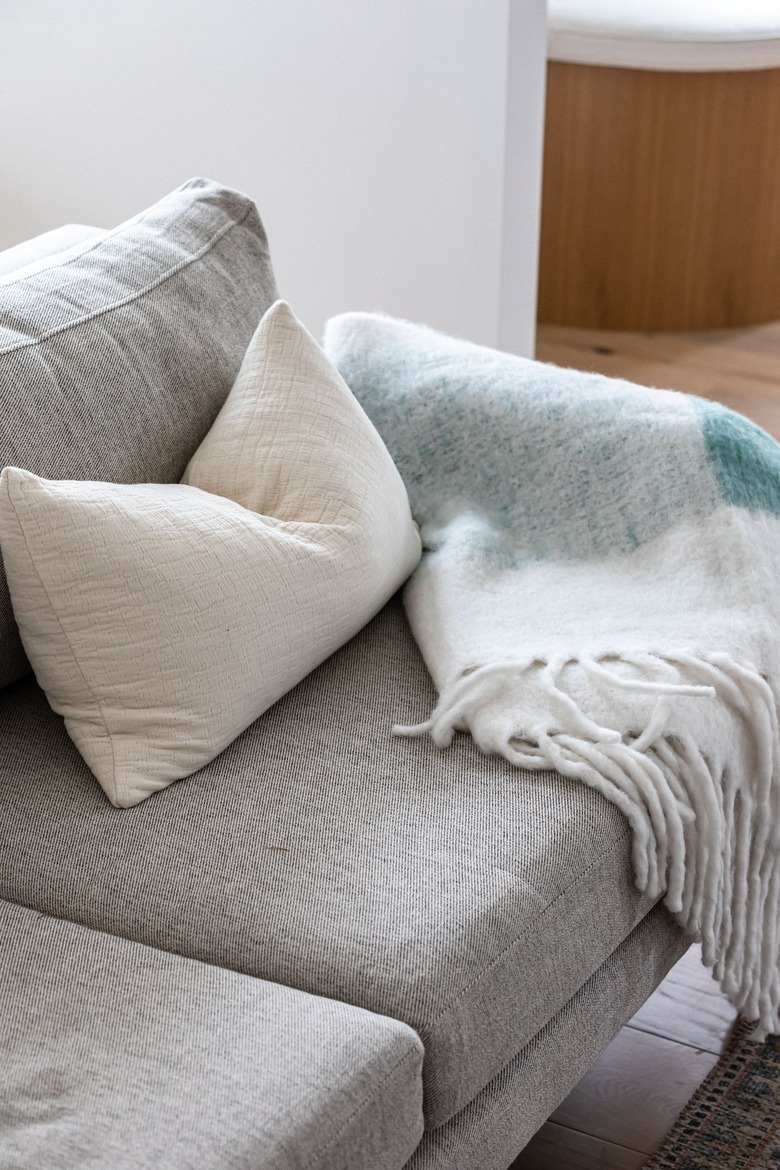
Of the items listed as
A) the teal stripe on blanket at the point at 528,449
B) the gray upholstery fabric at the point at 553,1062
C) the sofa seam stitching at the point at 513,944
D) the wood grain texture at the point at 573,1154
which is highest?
the teal stripe on blanket at the point at 528,449

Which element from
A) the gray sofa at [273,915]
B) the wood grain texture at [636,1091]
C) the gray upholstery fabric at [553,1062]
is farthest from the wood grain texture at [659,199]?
the gray upholstery fabric at [553,1062]

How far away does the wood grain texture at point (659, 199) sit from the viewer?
3338mm

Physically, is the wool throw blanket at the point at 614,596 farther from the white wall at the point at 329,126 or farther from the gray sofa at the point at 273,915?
the white wall at the point at 329,126

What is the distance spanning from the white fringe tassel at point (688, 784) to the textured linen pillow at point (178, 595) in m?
0.14

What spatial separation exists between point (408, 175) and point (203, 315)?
1.20 m

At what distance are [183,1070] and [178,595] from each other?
1.34 ft

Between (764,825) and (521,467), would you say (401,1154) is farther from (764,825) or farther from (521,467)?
(521,467)

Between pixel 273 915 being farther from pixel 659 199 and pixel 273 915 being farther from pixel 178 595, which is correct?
pixel 659 199

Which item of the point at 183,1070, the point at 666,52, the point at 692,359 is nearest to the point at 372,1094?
the point at 183,1070

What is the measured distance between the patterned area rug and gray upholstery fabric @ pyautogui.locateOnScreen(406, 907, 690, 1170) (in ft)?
0.66

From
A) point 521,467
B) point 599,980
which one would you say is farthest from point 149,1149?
point 521,467

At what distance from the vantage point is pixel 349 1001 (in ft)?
3.34

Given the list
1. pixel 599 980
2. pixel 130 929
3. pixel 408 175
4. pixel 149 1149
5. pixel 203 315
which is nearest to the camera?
pixel 149 1149

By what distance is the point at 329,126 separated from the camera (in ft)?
8.48
